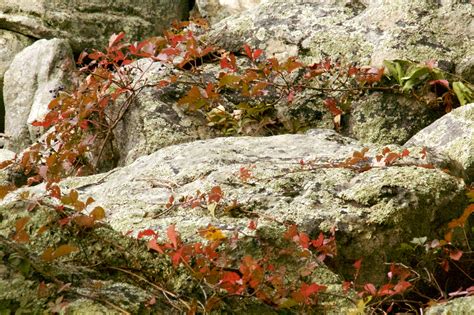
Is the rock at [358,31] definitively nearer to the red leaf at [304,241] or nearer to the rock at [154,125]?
the rock at [154,125]

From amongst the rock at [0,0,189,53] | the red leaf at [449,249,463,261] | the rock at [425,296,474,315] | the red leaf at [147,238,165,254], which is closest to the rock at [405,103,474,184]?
the red leaf at [449,249,463,261]

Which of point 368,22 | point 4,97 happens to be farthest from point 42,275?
point 4,97

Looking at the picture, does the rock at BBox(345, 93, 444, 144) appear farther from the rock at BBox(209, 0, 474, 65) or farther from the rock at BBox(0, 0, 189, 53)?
the rock at BBox(0, 0, 189, 53)

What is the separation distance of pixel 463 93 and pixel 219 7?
3.74 metres

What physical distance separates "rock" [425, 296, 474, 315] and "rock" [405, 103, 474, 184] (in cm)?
167

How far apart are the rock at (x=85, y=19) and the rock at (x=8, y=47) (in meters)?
0.07

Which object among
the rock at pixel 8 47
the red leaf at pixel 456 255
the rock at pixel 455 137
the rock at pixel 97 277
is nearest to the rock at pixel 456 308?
the rock at pixel 97 277

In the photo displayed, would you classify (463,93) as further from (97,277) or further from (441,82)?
(97,277)

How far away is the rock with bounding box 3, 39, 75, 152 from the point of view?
6.45m

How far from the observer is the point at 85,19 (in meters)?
7.53

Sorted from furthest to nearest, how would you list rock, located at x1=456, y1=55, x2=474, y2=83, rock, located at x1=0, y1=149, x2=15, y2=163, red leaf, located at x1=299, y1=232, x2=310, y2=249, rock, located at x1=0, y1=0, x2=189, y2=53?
rock, located at x1=0, y1=0, x2=189, y2=53
rock, located at x1=0, y1=149, x2=15, y2=163
rock, located at x1=456, y1=55, x2=474, y2=83
red leaf, located at x1=299, y1=232, x2=310, y2=249

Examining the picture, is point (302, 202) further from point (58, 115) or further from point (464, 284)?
point (58, 115)

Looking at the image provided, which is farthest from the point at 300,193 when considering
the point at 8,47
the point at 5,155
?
the point at 8,47

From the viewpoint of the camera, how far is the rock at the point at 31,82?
645 centimetres
